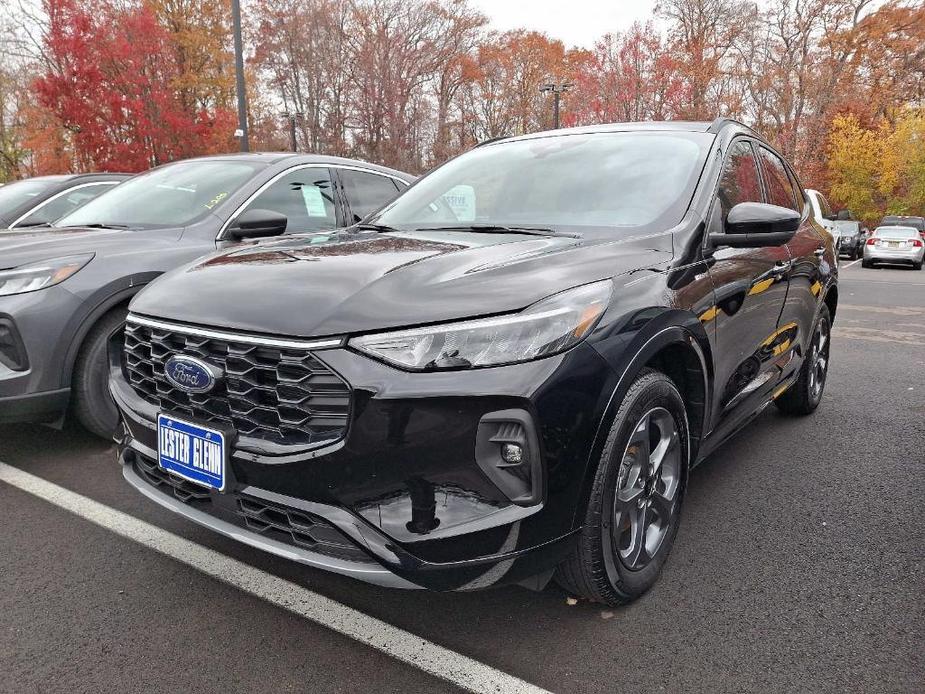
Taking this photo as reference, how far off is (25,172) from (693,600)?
40.1 metres

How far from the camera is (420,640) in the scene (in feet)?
7.19

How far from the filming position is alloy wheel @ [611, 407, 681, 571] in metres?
2.27

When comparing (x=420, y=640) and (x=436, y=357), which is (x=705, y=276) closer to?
A: (x=436, y=357)

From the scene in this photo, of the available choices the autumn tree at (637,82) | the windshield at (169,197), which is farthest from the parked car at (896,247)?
the windshield at (169,197)

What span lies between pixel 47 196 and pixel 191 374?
6.19 m

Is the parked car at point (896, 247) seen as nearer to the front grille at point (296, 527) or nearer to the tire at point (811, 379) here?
the tire at point (811, 379)

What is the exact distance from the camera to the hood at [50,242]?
348 centimetres

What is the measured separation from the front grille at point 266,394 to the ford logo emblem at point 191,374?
19 mm

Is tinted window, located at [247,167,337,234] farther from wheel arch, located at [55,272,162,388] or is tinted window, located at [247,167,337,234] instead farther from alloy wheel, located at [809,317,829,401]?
alloy wheel, located at [809,317,829,401]

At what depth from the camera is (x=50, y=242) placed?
369cm

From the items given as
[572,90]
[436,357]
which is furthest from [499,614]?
[572,90]

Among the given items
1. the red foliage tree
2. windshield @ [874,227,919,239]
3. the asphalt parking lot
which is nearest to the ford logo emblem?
the asphalt parking lot

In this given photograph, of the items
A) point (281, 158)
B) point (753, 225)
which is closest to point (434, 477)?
point (753, 225)

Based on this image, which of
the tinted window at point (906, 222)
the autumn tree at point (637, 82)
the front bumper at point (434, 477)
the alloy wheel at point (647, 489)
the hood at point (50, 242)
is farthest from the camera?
the autumn tree at point (637, 82)
